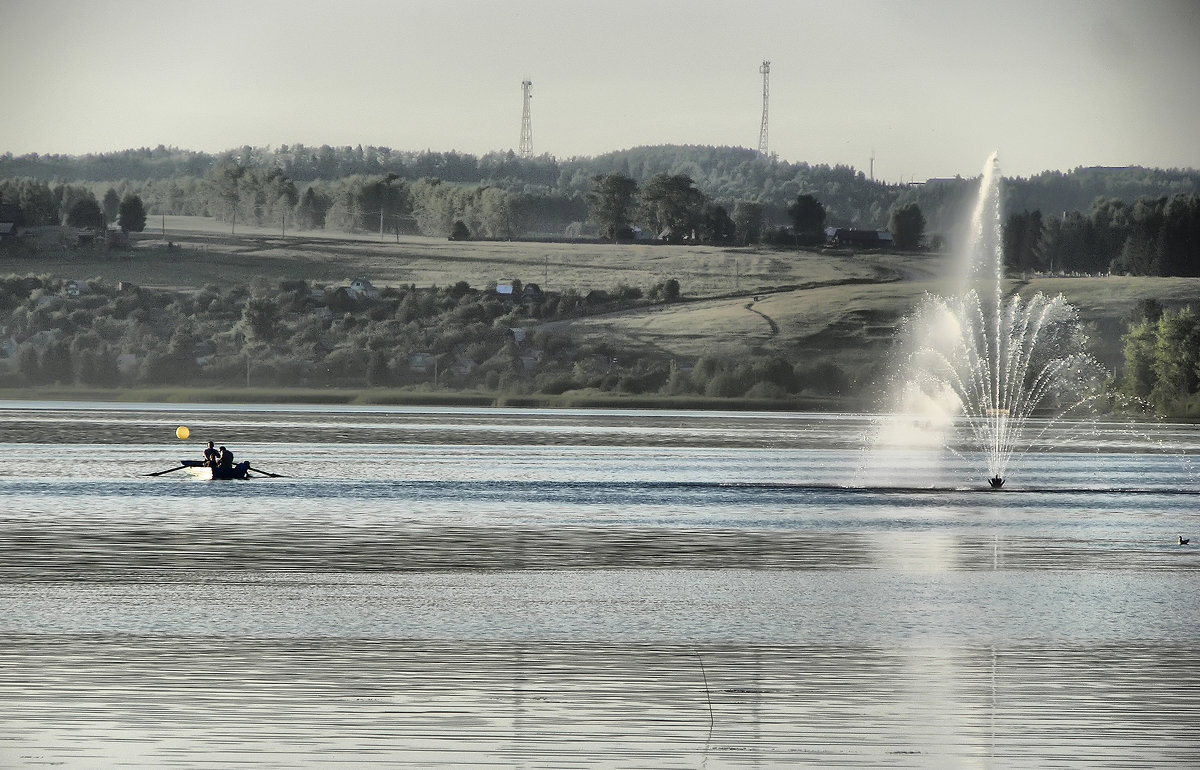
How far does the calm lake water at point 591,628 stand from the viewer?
71.5 ft

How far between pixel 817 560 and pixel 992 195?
4679cm

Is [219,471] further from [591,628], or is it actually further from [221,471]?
[591,628]

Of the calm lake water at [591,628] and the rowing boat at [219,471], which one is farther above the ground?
the calm lake water at [591,628]

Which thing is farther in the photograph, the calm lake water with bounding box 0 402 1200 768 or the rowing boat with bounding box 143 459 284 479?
the rowing boat with bounding box 143 459 284 479

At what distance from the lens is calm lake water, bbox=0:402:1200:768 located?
71.5 ft

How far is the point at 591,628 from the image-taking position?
31422 mm

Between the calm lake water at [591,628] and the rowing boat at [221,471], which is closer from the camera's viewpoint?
the calm lake water at [591,628]

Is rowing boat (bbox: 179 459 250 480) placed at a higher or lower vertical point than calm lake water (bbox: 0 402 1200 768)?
lower

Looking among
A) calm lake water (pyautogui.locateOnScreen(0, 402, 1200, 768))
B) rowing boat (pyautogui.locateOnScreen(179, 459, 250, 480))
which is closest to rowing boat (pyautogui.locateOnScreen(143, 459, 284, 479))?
rowing boat (pyautogui.locateOnScreen(179, 459, 250, 480))

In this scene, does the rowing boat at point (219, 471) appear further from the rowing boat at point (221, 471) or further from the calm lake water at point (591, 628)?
the calm lake water at point (591, 628)

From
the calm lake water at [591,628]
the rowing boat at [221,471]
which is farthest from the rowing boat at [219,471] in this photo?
the calm lake water at [591,628]

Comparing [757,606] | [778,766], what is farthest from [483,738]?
[757,606]

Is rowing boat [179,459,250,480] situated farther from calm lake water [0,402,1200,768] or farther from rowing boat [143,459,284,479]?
calm lake water [0,402,1200,768]

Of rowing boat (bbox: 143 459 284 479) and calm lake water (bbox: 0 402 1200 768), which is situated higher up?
calm lake water (bbox: 0 402 1200 768)
